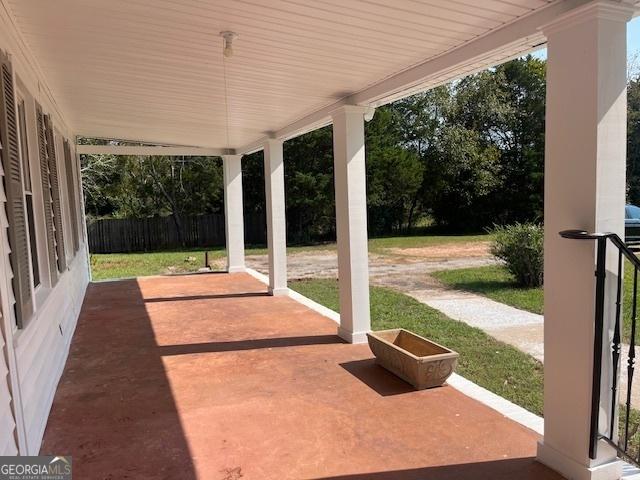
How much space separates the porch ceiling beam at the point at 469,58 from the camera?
9.06ft

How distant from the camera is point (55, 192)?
16.5ft

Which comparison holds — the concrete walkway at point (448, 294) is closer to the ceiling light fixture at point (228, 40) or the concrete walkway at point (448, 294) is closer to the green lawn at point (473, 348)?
the green lawn at point (473, 348)

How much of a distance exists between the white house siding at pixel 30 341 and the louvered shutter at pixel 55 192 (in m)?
0.18

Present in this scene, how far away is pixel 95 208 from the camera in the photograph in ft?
70.8

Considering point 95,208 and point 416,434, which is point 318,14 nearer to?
point 416,434

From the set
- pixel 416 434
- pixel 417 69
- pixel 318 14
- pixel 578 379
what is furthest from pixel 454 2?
pixel 416 434

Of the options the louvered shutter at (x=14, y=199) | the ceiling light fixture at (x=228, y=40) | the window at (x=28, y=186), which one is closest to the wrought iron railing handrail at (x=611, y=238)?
the ceiling light fixture at (x=228, y=40)

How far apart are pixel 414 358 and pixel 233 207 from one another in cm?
732

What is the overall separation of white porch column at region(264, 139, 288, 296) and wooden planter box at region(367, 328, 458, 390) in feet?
11.5

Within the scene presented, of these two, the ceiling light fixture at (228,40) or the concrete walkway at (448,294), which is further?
the concrete walkway at (448,294)

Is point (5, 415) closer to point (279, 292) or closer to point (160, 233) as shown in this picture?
point (279, 292)

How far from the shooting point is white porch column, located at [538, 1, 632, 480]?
2.42m

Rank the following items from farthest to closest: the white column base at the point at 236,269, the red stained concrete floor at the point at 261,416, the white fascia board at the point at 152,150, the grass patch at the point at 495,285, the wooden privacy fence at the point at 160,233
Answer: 1. the wooden privacy fence at the point at 160,233
2. the white column base at the point at 236,269
3. the white fascia board at the point at 152,150
4. the grass patch at the point at 495,285
5. the red stained concrete floor at the point at 261,416

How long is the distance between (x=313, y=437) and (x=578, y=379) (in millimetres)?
1610
